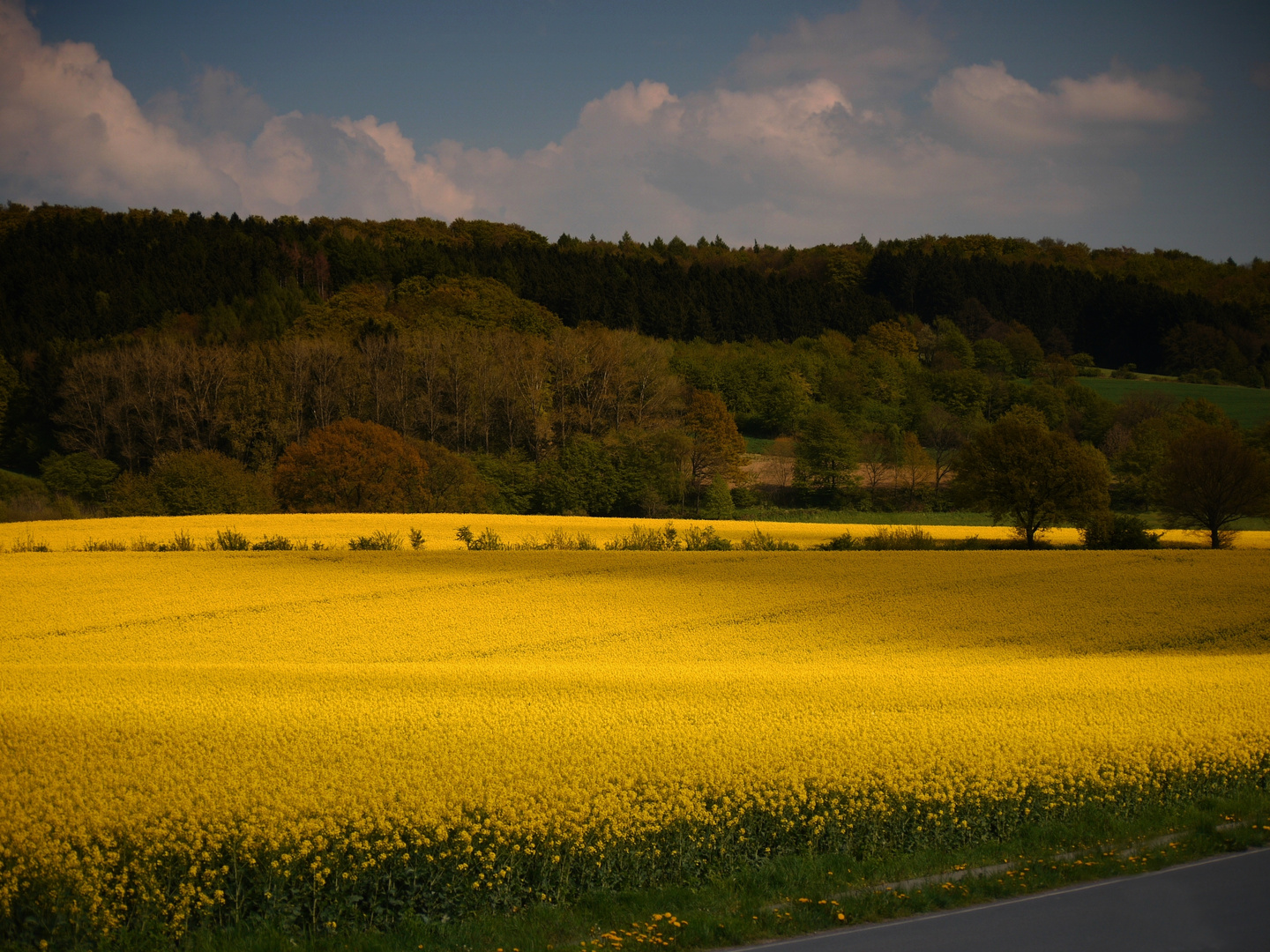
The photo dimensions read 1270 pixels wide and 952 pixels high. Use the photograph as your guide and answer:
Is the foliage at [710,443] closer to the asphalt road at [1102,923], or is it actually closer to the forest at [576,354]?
the forest at [576,354]

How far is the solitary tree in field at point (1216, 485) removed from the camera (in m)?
43.8

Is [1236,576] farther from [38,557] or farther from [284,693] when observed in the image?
[38,557]

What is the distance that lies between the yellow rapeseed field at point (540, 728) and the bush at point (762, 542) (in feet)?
31.7

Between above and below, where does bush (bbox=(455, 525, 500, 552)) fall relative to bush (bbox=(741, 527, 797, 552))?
above

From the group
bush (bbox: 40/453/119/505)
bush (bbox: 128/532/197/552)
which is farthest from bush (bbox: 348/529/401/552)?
bush (bbox: 40/453/119/505)

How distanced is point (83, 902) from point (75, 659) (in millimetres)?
10820

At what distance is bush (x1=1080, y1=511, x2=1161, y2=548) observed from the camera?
36.1 meters

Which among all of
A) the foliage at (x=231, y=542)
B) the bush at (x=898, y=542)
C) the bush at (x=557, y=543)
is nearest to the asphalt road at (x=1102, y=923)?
the bush at (x=557, y=543)

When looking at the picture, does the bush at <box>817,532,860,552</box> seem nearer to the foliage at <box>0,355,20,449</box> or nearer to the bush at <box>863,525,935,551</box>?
the bush at <box>863,525,935,551</box>

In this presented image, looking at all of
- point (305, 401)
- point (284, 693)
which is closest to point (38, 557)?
point (284, 693)

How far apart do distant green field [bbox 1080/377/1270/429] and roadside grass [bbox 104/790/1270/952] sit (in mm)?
92078

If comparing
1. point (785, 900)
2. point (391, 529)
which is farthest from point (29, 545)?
point (785, 900)

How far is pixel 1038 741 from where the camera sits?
11.9 metres

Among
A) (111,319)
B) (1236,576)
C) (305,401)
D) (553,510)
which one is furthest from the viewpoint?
(111,319)
